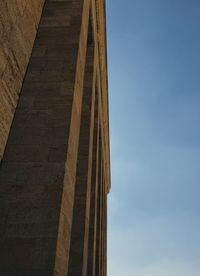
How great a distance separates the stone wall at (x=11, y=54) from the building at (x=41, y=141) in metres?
0.01

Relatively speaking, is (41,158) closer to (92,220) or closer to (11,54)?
(11,54)

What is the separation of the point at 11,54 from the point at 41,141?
120 inches

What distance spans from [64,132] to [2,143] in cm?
291

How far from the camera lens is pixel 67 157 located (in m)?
6.84

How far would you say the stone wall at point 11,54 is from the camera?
4184mm

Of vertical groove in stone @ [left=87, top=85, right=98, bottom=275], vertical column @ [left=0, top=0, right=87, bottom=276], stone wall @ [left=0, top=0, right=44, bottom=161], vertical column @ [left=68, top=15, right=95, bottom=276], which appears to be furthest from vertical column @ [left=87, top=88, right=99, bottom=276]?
stone wall @ [left=0, top=0, right=44, bottom=161]

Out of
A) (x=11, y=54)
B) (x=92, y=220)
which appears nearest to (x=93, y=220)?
(x=92, y=220)

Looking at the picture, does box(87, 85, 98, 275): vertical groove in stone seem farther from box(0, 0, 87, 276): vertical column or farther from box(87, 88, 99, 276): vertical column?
box(0, 0, 87, 276): vertical column

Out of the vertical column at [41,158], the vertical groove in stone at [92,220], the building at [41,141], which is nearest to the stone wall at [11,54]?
the building at [41,141]

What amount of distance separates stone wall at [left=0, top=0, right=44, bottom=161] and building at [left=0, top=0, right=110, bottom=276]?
1 cm

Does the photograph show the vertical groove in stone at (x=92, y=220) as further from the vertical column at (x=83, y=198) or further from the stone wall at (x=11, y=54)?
the stone wall at (x=11, y=54)

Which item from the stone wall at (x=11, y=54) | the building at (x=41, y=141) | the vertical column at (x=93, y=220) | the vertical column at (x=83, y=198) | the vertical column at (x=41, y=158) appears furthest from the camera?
the vertical column at (x=93, y=220)

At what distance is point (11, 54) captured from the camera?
4.47 meters

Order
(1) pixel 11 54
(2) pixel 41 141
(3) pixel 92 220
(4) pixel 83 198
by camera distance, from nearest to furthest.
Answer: (1) pixel 11 54
(2) pixel 41 141
(4) pixel 83 198
(3) pixel 92 220
